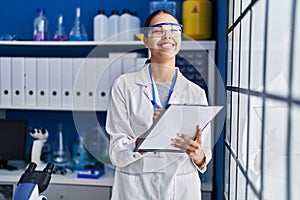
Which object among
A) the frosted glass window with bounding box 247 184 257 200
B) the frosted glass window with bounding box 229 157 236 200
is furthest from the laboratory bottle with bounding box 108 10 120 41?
the frosted glass window with bounding box 247 184 257 200

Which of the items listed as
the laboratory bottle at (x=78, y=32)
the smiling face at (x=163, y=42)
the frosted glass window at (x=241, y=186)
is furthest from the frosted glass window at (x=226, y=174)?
the laboratory bottle at (x=78, y=32)

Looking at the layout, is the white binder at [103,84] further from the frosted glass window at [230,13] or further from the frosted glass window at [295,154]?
the frosted glass window at [295,154]

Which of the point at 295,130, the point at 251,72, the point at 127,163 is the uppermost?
the point at 251,72

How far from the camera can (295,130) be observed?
0.95 meters

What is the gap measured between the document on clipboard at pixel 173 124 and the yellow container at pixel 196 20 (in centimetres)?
151

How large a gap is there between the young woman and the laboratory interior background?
210mm

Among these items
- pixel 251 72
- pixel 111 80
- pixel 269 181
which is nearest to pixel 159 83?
pixel 251 72

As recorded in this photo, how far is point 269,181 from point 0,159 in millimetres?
2261

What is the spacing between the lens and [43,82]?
9.80 ft

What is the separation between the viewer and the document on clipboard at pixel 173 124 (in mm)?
1294

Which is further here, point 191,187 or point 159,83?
point 191,187

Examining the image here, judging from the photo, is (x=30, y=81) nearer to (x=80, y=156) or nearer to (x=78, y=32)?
(x=78, y=32)

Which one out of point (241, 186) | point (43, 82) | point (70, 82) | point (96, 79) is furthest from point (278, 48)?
point (43, 82)

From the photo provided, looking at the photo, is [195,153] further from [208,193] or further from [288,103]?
[208,193]
